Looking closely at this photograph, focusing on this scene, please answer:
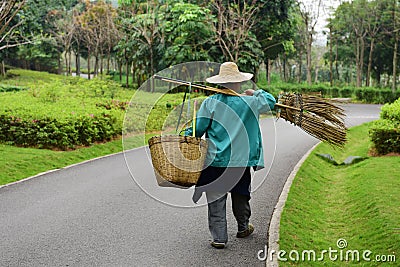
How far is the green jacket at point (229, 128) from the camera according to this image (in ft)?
17.9

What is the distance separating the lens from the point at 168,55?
25.9 meters

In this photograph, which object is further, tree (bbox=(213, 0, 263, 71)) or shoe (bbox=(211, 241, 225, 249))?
tree (bbox=(213, 0, 263, 71))

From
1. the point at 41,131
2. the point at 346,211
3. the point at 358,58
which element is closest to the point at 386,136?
the point at 346,211

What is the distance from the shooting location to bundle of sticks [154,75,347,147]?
5.99 meters

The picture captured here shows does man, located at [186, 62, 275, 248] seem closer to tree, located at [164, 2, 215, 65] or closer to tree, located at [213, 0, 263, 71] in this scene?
tree, located at [164, 2, 215, 65]

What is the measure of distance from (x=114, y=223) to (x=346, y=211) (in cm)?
327

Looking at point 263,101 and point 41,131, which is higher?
point 263,101

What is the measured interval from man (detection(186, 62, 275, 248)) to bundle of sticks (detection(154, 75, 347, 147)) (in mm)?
386

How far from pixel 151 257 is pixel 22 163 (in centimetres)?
597

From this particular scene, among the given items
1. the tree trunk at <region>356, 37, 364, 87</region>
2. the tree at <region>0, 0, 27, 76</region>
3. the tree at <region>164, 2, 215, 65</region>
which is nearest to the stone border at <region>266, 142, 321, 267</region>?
the tree at <region>0, 0, 27, 76</region>

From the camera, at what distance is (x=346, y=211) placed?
7.51m

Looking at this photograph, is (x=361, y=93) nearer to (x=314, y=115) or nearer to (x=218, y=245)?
(x=314, y=115)

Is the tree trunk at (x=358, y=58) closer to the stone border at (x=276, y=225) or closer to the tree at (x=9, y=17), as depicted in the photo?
the tree at (x=9, y=17)

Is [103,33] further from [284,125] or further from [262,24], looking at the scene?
[284,125]
